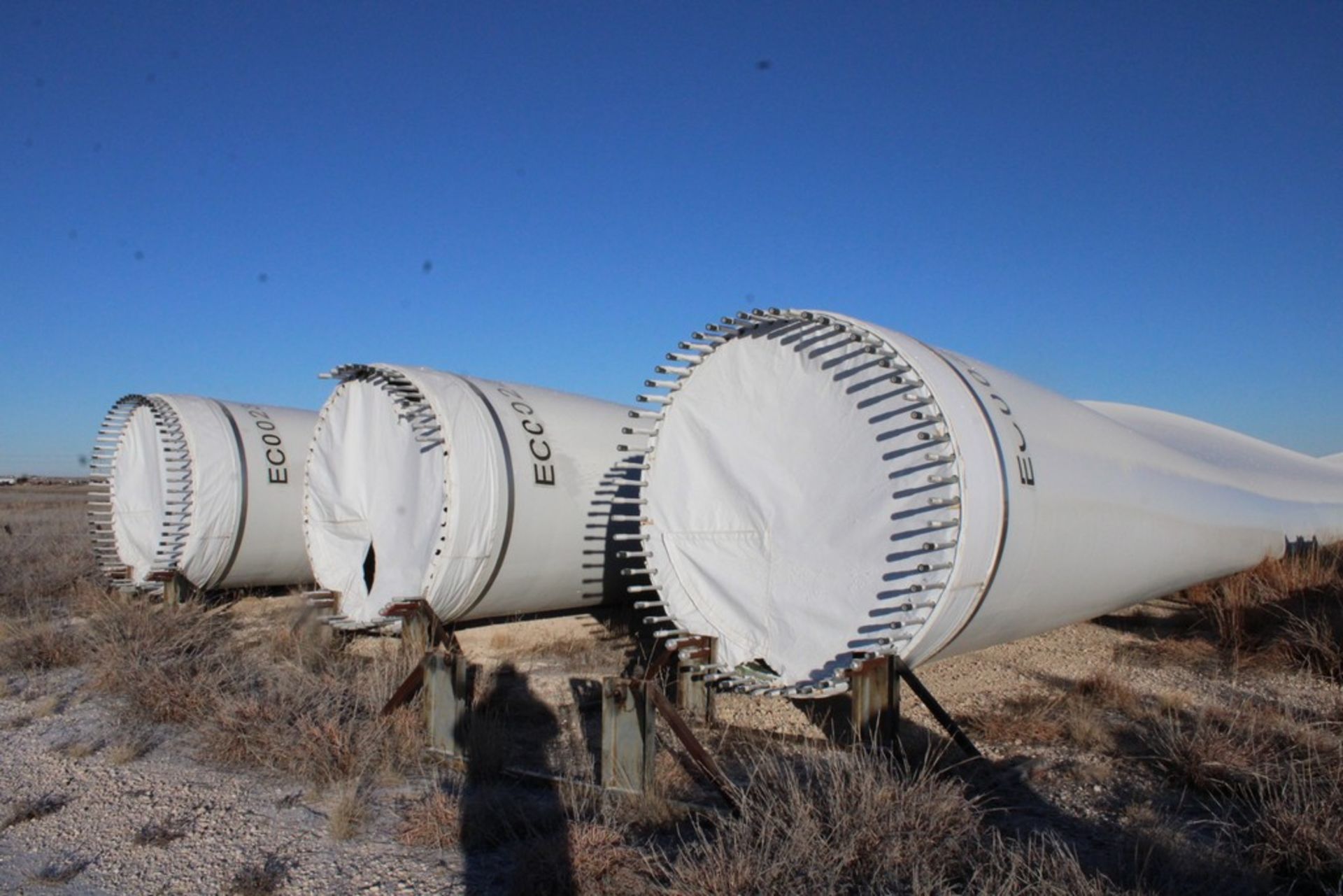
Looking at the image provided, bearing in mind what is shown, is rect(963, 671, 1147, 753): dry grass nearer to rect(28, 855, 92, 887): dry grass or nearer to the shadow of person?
the shadow of person

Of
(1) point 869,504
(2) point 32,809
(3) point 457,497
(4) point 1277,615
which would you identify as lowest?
(2) point 32,809

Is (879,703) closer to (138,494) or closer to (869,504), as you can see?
(869,504)

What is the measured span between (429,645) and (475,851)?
3.50m

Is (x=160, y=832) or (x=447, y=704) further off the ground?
(x=447, y=704)

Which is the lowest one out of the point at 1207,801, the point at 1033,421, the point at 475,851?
the point at 475,851

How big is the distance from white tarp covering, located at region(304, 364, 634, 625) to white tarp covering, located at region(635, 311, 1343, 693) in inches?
69.1

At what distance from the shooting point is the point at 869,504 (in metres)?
5.82

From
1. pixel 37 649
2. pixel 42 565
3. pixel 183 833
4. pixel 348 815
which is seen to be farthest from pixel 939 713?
pixel 42 565

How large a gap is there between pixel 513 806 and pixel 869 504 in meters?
2.61

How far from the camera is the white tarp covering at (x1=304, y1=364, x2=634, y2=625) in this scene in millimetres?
8203

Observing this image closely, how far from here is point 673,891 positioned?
3641 mm

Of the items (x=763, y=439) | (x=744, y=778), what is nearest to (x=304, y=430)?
(x=763, y=439)

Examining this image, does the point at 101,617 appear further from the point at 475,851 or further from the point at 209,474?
the point at 475,851

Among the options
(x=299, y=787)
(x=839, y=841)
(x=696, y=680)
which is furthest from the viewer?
(x=696, y=680)
